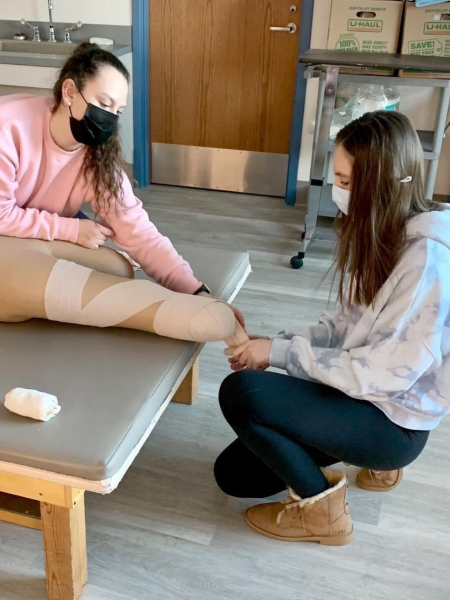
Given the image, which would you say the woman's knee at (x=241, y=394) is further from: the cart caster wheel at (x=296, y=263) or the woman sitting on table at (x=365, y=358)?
the cart caster wheel at (x=296, y=263)

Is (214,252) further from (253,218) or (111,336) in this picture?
(253,218)

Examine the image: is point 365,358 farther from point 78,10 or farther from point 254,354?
point 78,10

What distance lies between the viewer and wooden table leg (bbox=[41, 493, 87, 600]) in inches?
41.8

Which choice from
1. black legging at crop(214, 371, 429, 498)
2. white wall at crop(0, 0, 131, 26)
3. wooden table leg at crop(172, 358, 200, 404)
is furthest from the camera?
white wall at crop(0, 0, 131, 26)

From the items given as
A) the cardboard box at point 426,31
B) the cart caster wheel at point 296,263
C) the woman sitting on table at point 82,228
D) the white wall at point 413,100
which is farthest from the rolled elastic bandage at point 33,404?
the white wall at point 413,100

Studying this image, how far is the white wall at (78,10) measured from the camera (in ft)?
10.7

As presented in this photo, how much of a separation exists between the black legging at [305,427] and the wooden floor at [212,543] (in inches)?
7.0

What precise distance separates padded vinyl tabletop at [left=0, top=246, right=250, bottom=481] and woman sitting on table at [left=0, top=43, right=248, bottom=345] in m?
0.04

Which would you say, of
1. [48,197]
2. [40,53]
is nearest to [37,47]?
[40,53]

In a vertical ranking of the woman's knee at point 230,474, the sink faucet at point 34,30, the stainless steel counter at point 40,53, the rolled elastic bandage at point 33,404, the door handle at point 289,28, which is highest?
the door handle at point 289,28

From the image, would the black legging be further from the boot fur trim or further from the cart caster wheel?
the cart caster wheel

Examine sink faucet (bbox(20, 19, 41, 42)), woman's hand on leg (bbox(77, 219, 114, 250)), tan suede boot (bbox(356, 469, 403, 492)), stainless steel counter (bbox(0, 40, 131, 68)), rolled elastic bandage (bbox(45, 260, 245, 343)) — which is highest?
sink faucet (bbox(20, 19, 41, 42))

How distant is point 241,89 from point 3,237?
2224 millimetres

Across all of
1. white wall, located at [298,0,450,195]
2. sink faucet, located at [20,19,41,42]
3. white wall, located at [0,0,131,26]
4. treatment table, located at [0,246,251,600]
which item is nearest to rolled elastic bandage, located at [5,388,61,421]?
treatment table, located at [0,246,251,600]
